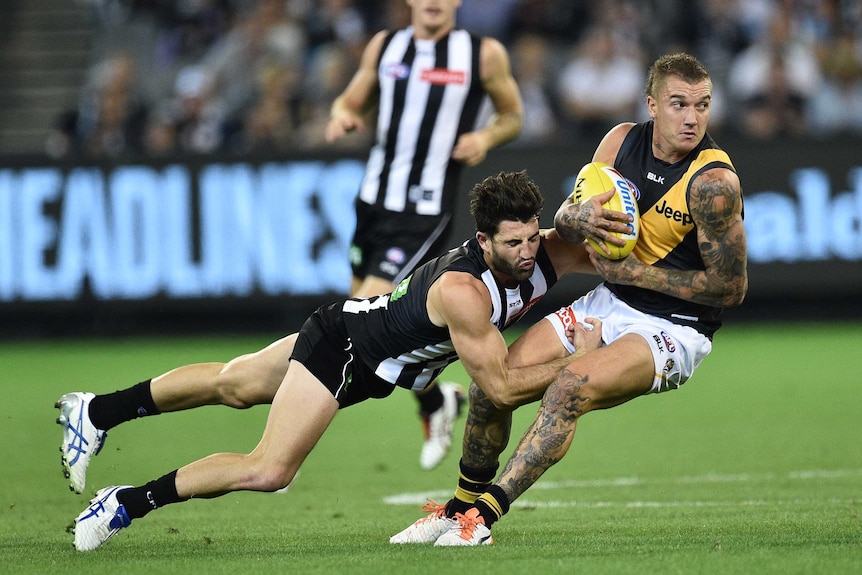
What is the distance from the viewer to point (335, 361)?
255 inches

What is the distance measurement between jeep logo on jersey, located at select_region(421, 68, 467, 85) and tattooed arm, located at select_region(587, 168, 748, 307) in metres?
3.13

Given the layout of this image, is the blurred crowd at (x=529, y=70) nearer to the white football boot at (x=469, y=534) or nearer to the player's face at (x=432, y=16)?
the player's face at (x=432, y=16)

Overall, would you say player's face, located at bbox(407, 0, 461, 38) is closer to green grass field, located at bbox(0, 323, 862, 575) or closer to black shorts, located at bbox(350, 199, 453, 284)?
black shorts, located at bbox(350, 199, 453, 284)

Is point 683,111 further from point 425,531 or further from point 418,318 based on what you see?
point 425,531

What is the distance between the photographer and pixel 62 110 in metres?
19.0

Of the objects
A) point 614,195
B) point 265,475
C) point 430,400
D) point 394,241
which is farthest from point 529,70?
point 265,475

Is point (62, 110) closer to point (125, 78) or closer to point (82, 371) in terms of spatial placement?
point (125, 78)

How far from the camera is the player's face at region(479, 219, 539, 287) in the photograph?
609cm

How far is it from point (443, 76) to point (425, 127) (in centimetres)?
37

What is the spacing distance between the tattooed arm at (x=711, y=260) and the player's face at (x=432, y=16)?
10.7 ft

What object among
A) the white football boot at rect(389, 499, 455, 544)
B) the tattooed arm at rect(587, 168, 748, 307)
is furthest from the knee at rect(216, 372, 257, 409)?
the tattooed arm at rect(587, 168, 748, 307)

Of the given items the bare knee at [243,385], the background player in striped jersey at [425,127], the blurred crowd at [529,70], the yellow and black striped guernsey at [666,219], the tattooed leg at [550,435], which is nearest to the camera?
the tattooed leg at [550,435]

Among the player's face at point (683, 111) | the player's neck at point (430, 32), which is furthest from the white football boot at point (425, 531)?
the player's neck at point (430, 32)

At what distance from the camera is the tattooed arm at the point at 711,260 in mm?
6086
